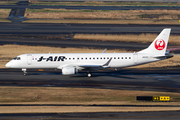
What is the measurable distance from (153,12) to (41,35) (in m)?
55.7

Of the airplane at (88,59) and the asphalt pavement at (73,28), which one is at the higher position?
the asphalt pavement at (73,28)

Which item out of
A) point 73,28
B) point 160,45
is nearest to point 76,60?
point 160,45

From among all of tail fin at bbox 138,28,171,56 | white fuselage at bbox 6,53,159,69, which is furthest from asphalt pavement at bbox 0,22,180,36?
tail fin at bbox 138,28,171,56

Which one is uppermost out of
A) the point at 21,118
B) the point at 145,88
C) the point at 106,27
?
the point at 106,27

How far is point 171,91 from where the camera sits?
42.0 metres

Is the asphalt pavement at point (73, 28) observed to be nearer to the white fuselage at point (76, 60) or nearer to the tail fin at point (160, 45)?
the white fuselage at point (76, 60)

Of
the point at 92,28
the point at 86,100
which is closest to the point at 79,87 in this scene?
the point at 86,100

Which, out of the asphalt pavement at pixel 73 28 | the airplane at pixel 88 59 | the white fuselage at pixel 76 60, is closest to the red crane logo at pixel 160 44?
the airplane at pixel 88 59

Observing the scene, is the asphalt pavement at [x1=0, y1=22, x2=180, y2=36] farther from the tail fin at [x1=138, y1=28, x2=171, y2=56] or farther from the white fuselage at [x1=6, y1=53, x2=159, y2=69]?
the tail fin at [x1=138, y1=28, x2=171, y2=56]

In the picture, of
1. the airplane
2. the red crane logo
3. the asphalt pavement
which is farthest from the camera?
the asphalt pavement

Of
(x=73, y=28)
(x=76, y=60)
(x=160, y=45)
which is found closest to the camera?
(x=76, y=60)

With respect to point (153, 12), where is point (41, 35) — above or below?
below

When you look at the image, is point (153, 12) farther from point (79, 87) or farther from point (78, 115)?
point (78, 115)

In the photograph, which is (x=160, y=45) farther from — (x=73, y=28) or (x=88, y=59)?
(x=73, y=28)
